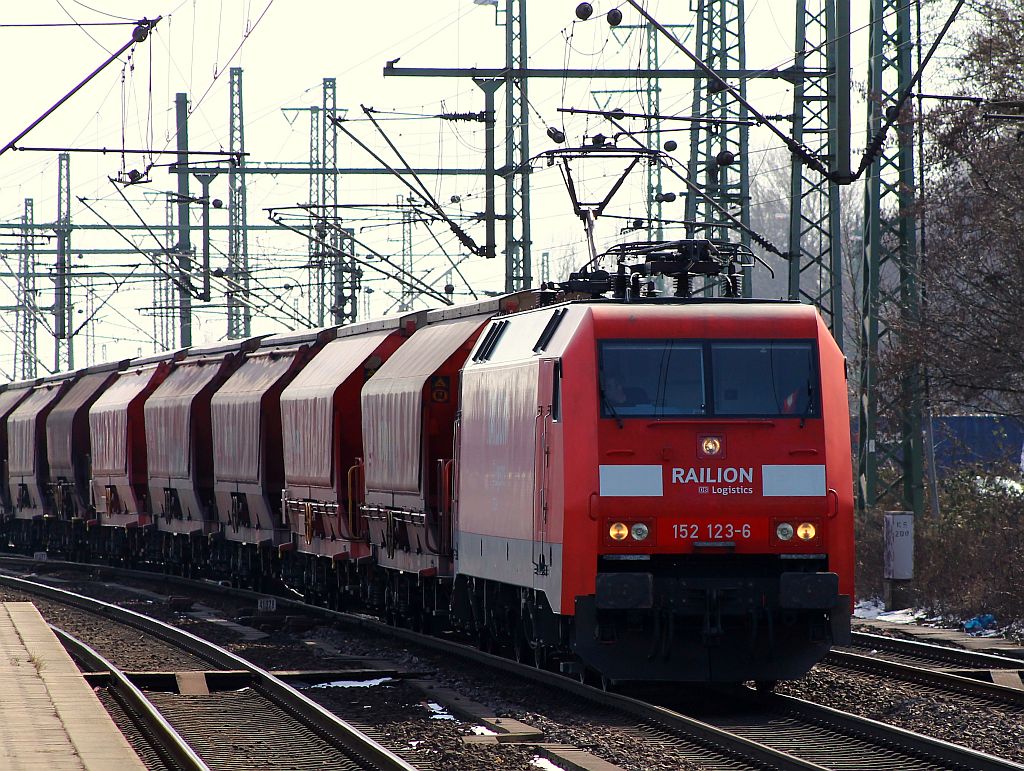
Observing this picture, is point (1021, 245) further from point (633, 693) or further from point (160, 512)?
point (160, 512)

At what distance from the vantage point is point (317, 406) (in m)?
22.9

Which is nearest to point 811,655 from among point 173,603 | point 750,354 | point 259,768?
point 750,354

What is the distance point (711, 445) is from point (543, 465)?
1.38 m

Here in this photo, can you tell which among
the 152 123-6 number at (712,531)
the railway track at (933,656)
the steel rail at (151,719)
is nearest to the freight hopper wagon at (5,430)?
the steel rail at (151,719)

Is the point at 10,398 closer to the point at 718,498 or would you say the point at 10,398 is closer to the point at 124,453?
the point at 124,453

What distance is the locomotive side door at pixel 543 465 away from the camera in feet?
44.6

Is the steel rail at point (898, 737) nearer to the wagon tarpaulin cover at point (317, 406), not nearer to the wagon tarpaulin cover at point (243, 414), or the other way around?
the wagon tarpaulin cover at point (317, 406)

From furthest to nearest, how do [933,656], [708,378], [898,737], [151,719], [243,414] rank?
[243,414]
[933,656]
[708,378]
[151,719]
[898,737]

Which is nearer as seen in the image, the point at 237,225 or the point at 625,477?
the point at 625,477

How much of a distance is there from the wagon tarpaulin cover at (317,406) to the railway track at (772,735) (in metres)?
8.37

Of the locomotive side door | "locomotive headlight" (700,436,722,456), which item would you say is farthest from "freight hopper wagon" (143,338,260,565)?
"locomotive headlight" (700,436,722,456)

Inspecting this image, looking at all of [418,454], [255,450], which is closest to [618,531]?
[418,454]

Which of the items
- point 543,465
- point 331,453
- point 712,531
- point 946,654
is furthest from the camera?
point 331,453

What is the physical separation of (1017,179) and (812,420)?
12146mm
